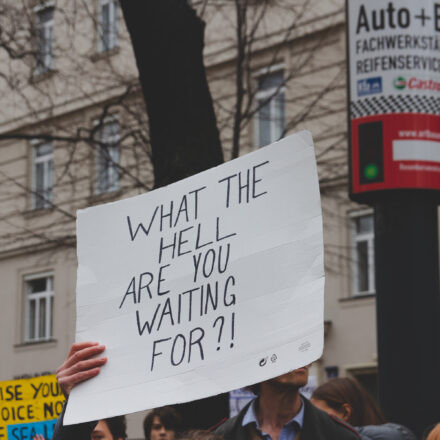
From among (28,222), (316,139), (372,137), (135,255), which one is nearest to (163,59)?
(372,137)

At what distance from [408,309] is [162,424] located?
72.6 inches

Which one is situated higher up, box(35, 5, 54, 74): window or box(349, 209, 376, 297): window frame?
box(35, 5, 54, 74): window

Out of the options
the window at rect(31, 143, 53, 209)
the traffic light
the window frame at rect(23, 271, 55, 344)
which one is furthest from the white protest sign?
the window frame at rect(23, 271, 55, 344)

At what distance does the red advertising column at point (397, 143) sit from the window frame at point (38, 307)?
51.1 feet

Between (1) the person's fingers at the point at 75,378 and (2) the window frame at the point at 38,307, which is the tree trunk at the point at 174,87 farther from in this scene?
(2) the window frame at the point at 38,307

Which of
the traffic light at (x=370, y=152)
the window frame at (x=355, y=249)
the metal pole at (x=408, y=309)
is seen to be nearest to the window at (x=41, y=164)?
the window frame at (x=355, y=249)

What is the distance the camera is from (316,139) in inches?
671

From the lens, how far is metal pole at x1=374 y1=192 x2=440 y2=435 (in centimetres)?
801

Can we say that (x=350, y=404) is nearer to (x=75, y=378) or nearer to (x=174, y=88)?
(x=75, y=378)

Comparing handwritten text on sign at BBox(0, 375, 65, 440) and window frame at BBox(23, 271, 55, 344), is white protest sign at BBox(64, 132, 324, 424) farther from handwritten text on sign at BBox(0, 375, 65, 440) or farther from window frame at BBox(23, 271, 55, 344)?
window frame at BBox(23, 271, 55, 344)

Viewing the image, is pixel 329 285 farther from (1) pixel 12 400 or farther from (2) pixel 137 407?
(2) pixel 137 407

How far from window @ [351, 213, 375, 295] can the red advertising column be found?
9.56 metres

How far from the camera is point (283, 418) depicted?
14.4ft

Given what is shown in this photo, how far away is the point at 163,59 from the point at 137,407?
5.01 meters
